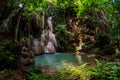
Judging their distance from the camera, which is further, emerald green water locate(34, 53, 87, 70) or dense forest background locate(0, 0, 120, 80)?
dense forest background locate(0, 0, 120, 80)

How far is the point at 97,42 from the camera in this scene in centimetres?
2431

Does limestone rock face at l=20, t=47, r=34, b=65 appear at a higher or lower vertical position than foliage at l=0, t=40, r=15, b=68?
lower

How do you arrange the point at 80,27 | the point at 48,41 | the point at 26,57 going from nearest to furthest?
1. the point at 26,57
2. the point at 48,41
3. the point at 80,27

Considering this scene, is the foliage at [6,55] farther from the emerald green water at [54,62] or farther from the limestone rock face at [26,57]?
the limestone rock face at [26,57]

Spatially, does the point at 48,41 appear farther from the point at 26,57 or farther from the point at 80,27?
the point at 26,57

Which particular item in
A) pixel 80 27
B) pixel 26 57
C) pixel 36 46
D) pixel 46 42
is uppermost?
pixel 80 27

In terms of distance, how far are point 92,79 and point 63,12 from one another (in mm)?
21165

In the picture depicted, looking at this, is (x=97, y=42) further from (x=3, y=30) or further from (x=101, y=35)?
(x=3, y=30)

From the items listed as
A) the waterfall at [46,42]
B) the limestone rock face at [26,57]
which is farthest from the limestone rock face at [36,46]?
the limestone rock face at [26,57]

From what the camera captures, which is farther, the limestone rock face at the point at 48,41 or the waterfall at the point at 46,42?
the limestone rock face at the point at 48,41

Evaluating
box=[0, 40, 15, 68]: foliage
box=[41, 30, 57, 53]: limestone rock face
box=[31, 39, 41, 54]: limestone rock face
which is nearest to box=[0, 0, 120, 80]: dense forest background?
box=[31, 39, 41, 54]: limestone rock face

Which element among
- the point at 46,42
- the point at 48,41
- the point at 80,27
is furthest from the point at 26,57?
the point at 80,27

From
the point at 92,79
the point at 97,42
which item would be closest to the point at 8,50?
the point at 92,79

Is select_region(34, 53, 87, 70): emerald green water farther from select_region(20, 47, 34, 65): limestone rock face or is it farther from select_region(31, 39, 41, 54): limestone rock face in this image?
select_region(31, 39, 41, 54): limestone rock face
